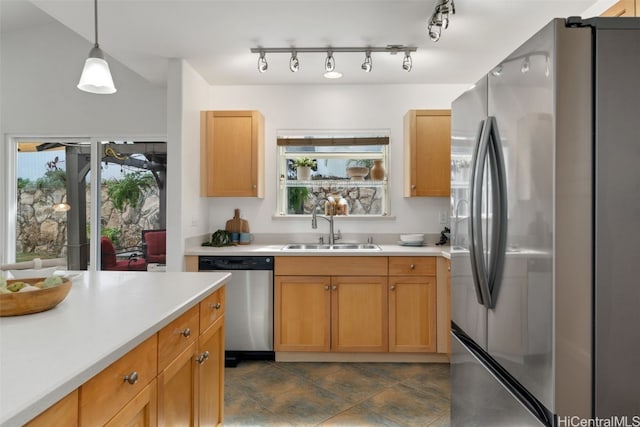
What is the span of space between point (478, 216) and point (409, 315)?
1.72 m

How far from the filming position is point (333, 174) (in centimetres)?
401

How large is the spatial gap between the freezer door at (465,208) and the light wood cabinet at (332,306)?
3.74ft

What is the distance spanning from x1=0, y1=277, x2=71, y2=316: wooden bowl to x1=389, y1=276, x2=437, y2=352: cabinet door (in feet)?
7.87

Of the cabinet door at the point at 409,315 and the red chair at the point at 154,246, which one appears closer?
the cabinet door at the point at 409,315

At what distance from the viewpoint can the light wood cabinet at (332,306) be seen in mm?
3195

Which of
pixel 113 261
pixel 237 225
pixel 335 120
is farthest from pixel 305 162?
pixel 113 261

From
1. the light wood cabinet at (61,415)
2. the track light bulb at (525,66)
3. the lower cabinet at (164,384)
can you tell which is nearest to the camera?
the light wood cabinet at (61,415)

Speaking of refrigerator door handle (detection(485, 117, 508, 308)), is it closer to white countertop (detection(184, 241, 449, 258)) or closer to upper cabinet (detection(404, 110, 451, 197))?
white countertop (detection(184, 241, 449, 258))

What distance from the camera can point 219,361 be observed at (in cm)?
192

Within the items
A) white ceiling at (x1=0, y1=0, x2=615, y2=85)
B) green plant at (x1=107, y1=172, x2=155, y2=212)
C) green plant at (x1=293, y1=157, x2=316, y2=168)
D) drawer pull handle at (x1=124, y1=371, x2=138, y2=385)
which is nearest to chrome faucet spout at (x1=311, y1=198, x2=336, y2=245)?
green plant at (x1=293, y1=157, x2=316, y2=168)

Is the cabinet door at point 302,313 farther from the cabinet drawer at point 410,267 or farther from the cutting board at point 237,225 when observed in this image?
the cutting board at point 237,225

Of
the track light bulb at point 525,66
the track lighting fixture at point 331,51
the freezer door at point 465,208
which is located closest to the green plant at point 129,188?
the track lighting fixture at point 331,51

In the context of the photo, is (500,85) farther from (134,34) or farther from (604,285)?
(134,34)

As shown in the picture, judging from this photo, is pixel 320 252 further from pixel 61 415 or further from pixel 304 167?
pixel 61 415
